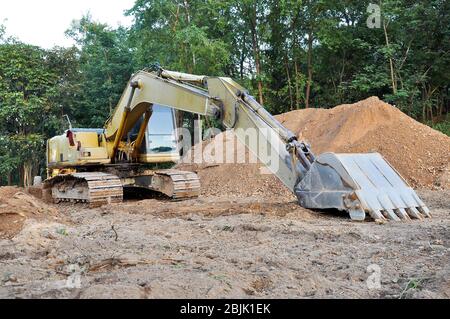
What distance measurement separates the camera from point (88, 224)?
7.02 meters

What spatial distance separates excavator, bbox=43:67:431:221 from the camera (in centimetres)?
659

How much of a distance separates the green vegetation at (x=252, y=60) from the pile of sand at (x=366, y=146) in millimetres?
4578

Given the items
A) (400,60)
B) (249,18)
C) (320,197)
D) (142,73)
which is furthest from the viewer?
(249,18)

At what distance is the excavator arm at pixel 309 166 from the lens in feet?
21.1

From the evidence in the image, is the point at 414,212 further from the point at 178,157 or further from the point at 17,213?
the point at 178,157

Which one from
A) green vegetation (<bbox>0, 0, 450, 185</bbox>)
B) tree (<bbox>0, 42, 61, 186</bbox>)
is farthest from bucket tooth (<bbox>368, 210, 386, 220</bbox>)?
tree (<bbox>0, 42, 61, 186</bbox>)

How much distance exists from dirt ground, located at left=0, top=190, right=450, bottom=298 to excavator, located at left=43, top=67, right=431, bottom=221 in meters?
0.43

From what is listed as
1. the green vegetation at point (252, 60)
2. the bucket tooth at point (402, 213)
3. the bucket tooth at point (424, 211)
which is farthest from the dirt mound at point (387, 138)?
the bucket tooth at point (402, 213)

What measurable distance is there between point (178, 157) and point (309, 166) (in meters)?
4.50

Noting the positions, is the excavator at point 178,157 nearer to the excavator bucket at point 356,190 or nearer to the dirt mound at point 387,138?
the excavator bucket at point 356,190
